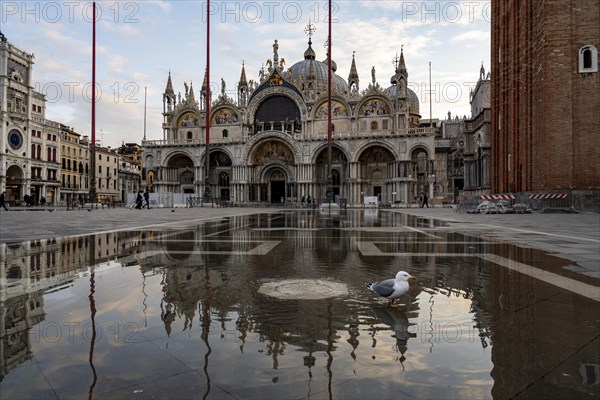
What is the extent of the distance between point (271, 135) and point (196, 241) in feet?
146

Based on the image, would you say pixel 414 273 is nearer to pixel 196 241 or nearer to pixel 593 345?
pixel 593 345

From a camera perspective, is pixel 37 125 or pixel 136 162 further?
pixel 136 162

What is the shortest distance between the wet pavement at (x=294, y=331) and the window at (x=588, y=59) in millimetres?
22062

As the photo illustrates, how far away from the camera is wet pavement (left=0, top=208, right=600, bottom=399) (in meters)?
2.08

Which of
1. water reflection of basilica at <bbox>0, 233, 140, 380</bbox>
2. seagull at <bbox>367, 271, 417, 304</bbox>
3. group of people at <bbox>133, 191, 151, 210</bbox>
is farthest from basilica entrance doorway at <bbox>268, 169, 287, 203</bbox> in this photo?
seagull at <bbox>367, 271, 417, 304</bbox>

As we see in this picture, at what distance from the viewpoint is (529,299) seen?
3.82 m

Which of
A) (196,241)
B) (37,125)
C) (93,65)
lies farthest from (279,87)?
(196,241)

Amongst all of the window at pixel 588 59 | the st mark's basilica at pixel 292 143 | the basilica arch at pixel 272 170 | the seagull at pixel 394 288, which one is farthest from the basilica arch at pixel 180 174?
the seagull at pixel 394 288

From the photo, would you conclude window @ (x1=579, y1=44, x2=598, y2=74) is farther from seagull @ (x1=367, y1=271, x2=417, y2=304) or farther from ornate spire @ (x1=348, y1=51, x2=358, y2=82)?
ornate spire @ (x1=348, y1=51, x2=358, y2=82)

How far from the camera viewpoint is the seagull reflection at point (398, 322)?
2660 mm

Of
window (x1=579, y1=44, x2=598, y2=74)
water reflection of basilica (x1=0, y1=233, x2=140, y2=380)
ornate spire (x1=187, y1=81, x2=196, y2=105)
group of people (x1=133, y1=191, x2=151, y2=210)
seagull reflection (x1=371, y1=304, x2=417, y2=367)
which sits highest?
ornate spire (x1=187, y1=81, x2=196, y2=105)

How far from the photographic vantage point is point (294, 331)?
2.88 m

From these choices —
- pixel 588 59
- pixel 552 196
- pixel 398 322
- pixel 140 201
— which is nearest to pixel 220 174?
pixel 140 201

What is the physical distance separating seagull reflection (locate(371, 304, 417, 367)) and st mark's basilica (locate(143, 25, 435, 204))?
150 ft
